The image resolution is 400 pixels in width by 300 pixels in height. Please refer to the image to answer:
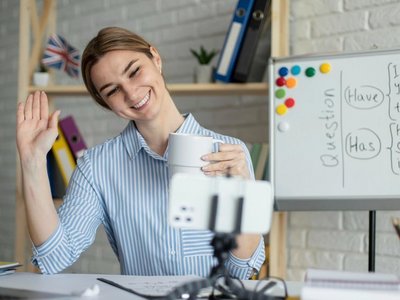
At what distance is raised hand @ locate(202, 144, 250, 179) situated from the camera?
1237mm

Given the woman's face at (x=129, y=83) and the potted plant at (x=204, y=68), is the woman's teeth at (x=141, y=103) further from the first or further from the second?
the potted plant at (x=204, y=68)

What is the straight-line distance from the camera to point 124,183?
5.30 feet

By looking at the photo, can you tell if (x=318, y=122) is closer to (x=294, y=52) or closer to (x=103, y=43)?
(x=294, y=52)

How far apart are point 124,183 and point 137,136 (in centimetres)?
13

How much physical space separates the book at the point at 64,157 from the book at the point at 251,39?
0.85m

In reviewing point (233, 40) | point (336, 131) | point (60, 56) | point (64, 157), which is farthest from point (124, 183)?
point (60, 56)

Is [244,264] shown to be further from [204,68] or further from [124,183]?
[204,68]

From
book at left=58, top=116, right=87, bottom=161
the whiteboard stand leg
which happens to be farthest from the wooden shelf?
the whiteboard stand leg

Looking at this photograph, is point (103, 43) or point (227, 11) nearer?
point (103, 43)

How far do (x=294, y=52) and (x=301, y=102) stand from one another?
0.43m

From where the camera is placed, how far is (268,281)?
1145 mm

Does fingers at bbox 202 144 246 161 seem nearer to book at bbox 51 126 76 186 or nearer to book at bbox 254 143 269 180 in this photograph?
book at bbox 254 143 269 180

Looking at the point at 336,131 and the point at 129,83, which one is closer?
the point at 129,83

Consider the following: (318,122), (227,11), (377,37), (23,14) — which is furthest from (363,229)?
(23,14)
